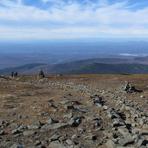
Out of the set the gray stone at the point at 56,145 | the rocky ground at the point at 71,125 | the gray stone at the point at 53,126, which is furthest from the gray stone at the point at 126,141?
the gray stone at the point at 53,126

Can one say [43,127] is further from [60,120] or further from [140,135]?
[140,135]

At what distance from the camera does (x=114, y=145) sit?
61.0ft

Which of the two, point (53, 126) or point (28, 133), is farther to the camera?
point (53, 126)

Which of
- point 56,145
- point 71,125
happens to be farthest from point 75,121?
point 56,145

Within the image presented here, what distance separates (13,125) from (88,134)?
4993mm

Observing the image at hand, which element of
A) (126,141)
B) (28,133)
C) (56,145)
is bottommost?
(28,133)

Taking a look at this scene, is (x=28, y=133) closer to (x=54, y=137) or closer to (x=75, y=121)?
(x=54, y=137)

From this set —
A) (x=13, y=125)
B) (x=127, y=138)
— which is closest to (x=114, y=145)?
(x=127, y=138)

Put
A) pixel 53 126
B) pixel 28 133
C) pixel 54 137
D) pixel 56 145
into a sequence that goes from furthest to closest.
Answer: pixel 53 126
pixel 28 133
pixel 54 137
pixel 56 145

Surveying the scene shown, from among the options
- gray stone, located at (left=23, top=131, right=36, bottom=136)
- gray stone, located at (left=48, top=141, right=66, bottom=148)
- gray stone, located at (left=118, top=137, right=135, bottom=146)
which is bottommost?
gray stone, located at (left=23, top=131, right=36, bottom=136)

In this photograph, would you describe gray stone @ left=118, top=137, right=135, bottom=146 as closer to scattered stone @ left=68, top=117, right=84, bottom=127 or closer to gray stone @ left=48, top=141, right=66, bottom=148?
gray stone @ left=48, top=141, right=66, bottom=148

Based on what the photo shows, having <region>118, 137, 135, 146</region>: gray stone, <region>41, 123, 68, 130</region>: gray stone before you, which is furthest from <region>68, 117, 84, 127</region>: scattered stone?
<region>118, 137, 135, 146</region>: gray stone

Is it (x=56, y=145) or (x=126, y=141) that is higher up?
(x=126, y=141)

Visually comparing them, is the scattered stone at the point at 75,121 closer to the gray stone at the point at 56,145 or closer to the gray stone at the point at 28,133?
the gray stone at the point at 28,133
